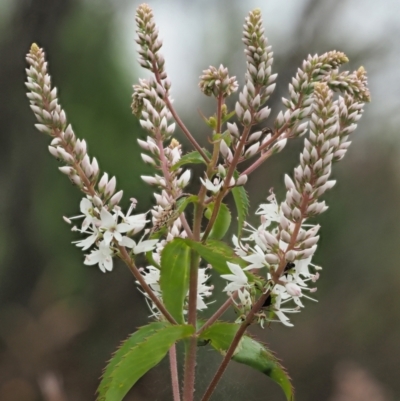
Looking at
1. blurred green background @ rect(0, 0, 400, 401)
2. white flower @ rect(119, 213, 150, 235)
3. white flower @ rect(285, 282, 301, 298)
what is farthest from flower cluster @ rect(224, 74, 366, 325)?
blurred green background @ rect(0, 0, 400, 401)

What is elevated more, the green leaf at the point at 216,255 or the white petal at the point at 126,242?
the white petal at the point at 126,242

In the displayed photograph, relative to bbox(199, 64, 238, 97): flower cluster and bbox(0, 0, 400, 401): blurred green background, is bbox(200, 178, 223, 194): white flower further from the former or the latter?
bbox(0, 0, 400, 401): blurred green background

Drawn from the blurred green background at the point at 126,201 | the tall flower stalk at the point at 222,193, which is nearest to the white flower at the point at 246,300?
the tall flower stalk at the point at 222,193

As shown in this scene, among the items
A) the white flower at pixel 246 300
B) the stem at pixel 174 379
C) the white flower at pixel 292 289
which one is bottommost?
the stem at pixel 174 379

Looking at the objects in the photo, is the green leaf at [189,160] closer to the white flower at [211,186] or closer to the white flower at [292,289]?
the white flower at [211,186]

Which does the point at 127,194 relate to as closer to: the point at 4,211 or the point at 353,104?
the point at 4,211

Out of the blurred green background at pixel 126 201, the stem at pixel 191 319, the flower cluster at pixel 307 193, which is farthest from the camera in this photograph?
the blurred green background at pixel 126 201
